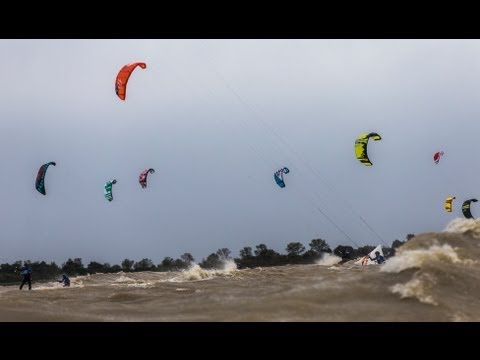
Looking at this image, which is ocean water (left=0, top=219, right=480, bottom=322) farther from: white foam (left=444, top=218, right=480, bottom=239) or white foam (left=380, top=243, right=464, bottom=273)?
white foam (left=444, top=218, right=480, bottom=239)

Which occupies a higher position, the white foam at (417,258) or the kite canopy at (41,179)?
the kite canopy at (41,179)

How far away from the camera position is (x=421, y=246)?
9039 mm

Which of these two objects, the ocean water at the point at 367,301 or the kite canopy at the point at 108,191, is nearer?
the ocean water at the point at 367,301

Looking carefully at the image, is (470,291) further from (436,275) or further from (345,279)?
(345,279)

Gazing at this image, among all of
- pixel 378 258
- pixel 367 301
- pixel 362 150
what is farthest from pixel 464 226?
pixel 378 258

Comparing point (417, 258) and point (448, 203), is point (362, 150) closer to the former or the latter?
point (417, 258)

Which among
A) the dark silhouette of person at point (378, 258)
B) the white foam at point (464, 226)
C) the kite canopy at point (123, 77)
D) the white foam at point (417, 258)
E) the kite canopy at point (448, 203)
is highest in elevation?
the kite canopy at point (123, 77)

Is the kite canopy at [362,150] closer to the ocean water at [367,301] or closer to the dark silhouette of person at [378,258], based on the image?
the dark silhouette of person at [378,258]

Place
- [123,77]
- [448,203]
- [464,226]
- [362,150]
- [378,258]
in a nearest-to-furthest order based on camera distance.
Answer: [464,226]
[123,77]
[362,150]
[378,258]
[448,203]

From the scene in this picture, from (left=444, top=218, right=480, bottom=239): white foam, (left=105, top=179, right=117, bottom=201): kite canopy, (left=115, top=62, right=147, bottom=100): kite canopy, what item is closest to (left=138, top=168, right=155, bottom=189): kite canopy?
(left=105, top=179, right=117, bottom=201): kite canopy

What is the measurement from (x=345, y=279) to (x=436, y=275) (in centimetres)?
148

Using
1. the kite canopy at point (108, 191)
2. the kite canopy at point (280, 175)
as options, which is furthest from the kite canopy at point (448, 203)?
the kite canopy at point (108, 191)
